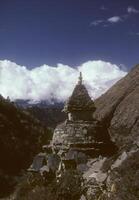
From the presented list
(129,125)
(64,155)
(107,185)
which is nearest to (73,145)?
(64,155)

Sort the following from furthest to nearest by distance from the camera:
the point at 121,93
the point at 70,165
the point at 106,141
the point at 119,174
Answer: the point at 121,93, the point at 106,141, the point at 70,165, the point at 119,174

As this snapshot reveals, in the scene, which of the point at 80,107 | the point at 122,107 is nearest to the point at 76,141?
the point at 80,107

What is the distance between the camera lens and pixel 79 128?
97.8 feet

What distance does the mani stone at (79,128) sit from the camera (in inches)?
1150

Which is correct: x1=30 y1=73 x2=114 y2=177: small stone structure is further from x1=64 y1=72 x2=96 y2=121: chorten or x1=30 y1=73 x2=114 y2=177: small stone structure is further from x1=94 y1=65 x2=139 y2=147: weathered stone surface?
x1=94 y1=65 x2=139 y2=147: weathered stone surface

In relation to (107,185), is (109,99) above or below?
above

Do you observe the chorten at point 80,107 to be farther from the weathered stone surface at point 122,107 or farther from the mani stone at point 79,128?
the weathered stone surface at point 122,107

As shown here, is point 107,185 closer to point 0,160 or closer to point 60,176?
point 60,176

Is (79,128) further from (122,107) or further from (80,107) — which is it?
(122,107)

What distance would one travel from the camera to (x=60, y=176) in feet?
90.2

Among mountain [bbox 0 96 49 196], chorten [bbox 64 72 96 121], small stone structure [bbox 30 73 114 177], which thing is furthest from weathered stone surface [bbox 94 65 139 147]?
small stone structure [bbox 30 73 114 177]

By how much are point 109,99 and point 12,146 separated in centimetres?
2166

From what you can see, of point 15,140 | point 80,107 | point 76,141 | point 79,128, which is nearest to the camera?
point 76,141

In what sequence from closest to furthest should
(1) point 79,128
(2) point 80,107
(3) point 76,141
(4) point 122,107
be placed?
(3) point 76,141
(1) point 79,128
(2) point 80,107
(4) point 122,107
